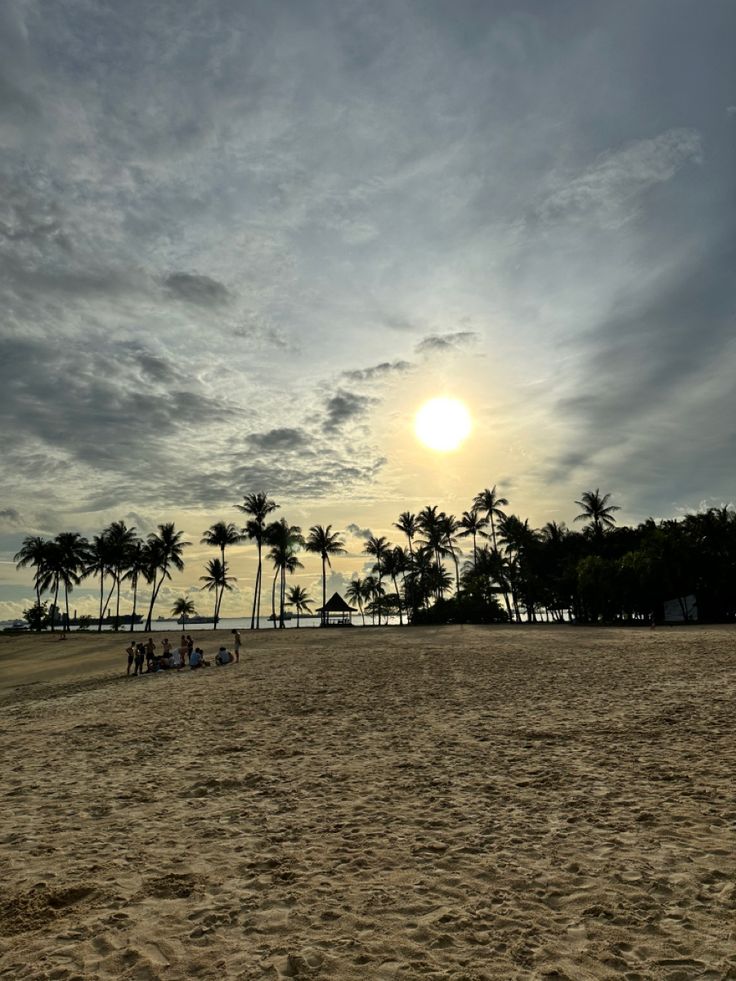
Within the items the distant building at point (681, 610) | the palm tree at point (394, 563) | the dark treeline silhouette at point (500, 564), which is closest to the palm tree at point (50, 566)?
the dark treeline silhouette at point (500, 564)

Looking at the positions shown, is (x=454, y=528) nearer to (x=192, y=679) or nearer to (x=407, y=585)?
(x=407, y=585)

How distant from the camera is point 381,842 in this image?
6.75 meters

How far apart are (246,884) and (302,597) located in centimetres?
10392

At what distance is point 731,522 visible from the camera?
53969mm

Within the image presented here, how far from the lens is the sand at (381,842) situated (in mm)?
4613

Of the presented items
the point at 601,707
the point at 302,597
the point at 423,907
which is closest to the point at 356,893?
the point at 423,907

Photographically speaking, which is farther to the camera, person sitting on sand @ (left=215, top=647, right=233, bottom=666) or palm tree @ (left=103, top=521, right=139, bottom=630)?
palm tree @ (left=103, top=521, right=139, bottom=630)

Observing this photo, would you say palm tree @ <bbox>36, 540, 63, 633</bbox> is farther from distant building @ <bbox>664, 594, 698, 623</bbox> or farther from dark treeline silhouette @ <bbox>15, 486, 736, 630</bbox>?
distant building @ <bbox>664, 594, 698, 623</bbox>

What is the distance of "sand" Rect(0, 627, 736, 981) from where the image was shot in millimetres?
4613

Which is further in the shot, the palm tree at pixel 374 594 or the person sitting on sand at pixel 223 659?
the palm tree at pixel 374 594

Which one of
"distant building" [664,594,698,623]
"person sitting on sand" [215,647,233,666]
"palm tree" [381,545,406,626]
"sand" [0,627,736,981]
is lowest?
"sand" [0,627,736,981]

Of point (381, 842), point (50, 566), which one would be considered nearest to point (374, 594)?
point (50, 566)

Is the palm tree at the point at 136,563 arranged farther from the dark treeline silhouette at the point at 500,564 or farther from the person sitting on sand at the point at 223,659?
the person sitting on sand at the point at 223,659

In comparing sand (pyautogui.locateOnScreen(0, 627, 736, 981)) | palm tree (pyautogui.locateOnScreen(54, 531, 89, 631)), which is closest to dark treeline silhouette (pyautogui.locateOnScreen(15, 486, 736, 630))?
palm tree (pyautogui.locateOnScreen(54, 531, 89, 631))
